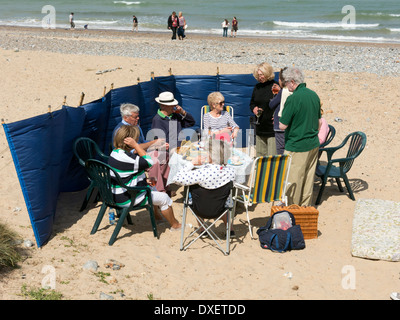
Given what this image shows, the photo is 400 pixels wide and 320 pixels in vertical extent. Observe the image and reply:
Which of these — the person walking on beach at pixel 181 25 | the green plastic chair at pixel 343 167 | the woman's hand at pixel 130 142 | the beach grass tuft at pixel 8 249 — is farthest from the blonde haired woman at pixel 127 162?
the person walking on beach at pixel 181 25

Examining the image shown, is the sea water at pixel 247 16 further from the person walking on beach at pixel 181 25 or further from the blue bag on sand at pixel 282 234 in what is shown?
the blue bag on sand at pixel 282 234

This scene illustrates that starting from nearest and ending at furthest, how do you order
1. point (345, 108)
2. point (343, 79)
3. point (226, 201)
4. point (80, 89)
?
point (226, 201) < point (345, 108) < point (80, 89) < point (343, 79)

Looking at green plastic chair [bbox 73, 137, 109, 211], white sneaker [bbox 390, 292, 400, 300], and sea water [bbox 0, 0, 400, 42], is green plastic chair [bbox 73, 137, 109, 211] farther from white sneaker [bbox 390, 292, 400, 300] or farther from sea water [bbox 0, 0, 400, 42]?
sea water [bbox 0, 0, 400, 42]

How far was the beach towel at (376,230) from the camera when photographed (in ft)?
19.1

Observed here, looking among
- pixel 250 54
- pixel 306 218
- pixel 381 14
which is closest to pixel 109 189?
pixel 306 218

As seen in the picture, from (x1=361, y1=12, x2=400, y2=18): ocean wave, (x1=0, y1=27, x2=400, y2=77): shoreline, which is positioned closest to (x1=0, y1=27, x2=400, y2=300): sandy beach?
(x1=0, y1=27, x2=400, y2=77): shoreline

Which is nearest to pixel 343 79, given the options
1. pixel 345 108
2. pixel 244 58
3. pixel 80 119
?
pixel 345 108

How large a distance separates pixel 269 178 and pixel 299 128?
0.77 metres

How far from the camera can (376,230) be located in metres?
6.38
